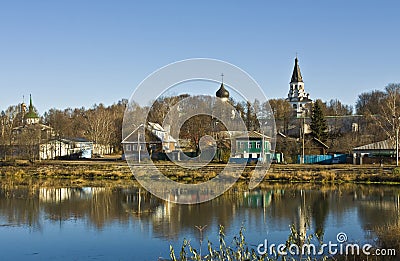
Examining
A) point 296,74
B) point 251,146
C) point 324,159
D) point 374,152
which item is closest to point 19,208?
point 251,146

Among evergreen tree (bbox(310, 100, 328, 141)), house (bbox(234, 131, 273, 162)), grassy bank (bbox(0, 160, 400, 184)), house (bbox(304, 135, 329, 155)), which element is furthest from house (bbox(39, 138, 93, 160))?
evergreen tree (bbox(310, 100, 328, 141))

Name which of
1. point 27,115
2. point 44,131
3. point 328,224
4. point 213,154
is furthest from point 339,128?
point 328,224

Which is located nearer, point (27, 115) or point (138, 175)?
point (138, 175)

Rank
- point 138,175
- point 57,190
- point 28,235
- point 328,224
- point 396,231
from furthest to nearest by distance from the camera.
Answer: point 138,175 → point 57,190 → point 328,224 → point 28,235 → point 396,231

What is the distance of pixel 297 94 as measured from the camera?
7019cm

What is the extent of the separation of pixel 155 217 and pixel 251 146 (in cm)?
2709

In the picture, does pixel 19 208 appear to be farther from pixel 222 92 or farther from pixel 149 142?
pixel 222 92

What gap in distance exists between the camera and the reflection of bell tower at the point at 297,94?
69.2m

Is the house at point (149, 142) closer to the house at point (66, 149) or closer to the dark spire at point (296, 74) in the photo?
the house at point (66, 149)

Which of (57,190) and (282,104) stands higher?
(282,104)

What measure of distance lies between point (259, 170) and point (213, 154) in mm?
5670

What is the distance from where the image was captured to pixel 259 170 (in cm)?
3616

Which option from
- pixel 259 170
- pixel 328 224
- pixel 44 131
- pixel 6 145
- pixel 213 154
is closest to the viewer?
pixel 328 224

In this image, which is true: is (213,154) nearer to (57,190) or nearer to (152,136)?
(152,136)
